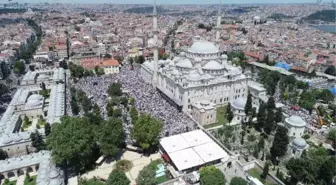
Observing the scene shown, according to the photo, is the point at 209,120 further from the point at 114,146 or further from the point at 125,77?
the point at 125,77

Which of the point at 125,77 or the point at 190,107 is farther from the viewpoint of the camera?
the point at 125,77

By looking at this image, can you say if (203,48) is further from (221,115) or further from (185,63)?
(221,115)

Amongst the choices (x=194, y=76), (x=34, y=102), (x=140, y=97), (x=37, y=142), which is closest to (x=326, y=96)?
(x=194, y=76)

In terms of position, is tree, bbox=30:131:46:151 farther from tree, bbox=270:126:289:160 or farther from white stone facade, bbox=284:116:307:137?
Answer: white stone facade, bbox=284:116:307:137

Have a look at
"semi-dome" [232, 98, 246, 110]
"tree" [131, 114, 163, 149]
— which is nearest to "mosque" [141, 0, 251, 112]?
"semi-dome" [232, 98, 246, 110]

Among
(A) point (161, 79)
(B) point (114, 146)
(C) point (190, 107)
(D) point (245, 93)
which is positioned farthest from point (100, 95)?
(D) point (245, 93)
